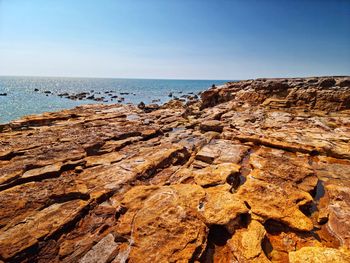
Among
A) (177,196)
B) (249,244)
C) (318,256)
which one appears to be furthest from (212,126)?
(318,256)

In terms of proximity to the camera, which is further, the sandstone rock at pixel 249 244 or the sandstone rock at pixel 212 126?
the sandstone rock at pixel 212 126

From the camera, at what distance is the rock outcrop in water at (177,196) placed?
572cm

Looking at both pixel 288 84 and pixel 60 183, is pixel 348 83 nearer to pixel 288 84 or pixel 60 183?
pixel 288 84

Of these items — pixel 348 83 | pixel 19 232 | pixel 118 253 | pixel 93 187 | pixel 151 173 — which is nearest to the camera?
pixel 118 253

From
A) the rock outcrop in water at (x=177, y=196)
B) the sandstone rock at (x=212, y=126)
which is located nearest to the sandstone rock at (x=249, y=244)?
the rock outcrop in water at (x=177, y=196)

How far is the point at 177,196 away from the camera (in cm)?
745

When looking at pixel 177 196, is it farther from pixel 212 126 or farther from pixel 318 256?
pixel 212 126

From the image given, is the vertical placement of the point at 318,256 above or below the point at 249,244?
above

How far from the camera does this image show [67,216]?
271 inches

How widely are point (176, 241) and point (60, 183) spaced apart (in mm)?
6143

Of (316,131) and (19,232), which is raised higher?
(316,131)

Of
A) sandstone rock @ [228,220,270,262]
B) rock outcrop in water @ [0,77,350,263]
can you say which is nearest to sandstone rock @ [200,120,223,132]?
rock outcrop in water @ [0,77,350,263]

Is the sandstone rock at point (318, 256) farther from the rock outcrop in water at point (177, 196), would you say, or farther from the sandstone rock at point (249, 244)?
the sandstone rock at point (249, 244)

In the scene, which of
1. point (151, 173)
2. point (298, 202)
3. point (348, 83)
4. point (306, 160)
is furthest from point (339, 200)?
point (348, 83)
